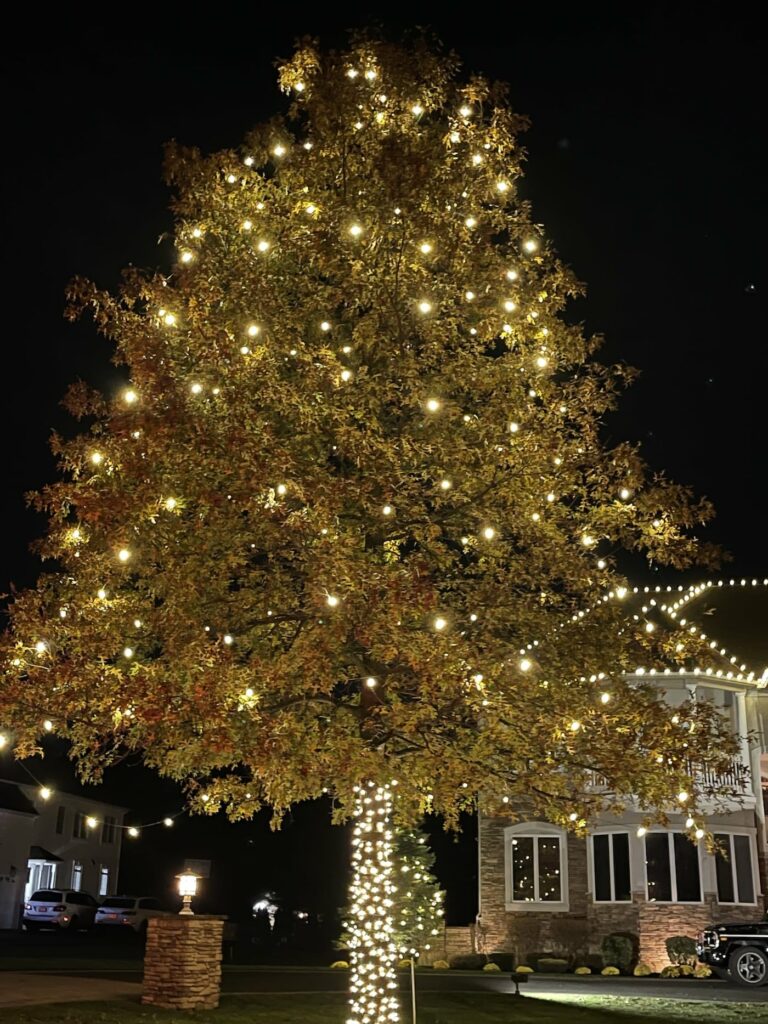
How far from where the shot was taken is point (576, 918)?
2809 centimetres

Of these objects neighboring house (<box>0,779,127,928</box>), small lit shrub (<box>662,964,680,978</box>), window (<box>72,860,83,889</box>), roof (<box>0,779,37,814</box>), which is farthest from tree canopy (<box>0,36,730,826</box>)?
window (<box>72,860,83,889</box>)

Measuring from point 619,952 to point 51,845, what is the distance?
88.1ft

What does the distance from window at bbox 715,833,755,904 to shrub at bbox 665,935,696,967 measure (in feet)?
5.31

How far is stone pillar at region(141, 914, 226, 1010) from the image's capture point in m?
15.7

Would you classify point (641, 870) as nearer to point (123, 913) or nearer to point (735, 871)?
point (735, 871)

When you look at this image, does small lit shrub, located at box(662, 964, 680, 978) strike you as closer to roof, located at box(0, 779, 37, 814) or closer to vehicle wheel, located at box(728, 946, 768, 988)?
vehicle wheel, located at box(728, 946, 768, 988)

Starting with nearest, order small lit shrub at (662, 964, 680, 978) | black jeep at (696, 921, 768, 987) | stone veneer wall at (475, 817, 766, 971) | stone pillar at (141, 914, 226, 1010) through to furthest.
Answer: stone pillar at (141, 914, 226, 1010), black jeep at (696, 921, 768, 987), small lit shrub at (662, 964, 680, 978), stone veneer wall at (475, 817, 766, 971)

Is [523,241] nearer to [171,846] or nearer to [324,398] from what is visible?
[324,398]

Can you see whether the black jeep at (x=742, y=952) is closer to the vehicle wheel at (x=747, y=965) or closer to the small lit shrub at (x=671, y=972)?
the vehicle wheel at (x=747, y=965)

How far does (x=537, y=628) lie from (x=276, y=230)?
647 cm

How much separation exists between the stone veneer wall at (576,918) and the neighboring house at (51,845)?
1514cm

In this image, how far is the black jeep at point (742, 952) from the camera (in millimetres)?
22469

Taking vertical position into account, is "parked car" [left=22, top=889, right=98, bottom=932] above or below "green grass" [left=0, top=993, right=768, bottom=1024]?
above

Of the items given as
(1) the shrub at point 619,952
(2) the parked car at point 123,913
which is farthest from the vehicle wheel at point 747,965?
(2) the parked car at point 123,913
